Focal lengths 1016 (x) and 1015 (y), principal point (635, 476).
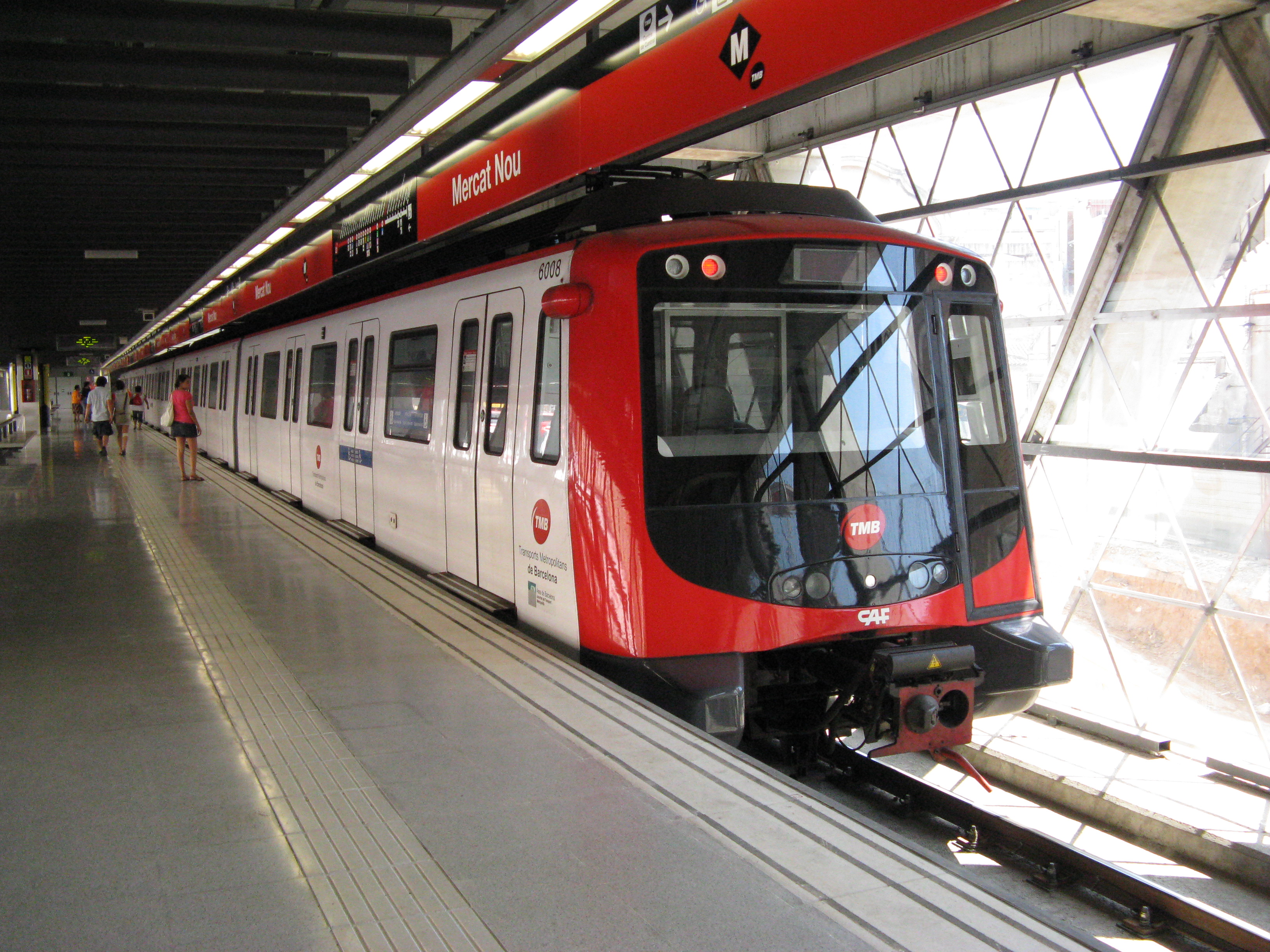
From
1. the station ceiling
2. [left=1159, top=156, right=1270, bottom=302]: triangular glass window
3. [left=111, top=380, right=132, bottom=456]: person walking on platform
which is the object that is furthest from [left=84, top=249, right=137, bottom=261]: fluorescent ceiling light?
[left=1159, top=156, right=1270, bottom=302]: triangular glass window

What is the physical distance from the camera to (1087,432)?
10.0m

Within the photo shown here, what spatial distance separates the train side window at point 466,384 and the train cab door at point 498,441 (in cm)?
16

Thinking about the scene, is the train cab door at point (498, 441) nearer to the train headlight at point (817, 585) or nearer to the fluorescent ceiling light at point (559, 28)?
the fluorescent ceiling light at point (559, 28)

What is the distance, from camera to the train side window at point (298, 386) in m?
10.9

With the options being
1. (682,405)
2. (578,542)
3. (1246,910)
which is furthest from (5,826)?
(1246,910)

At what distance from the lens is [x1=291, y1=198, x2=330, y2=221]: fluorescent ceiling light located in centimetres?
982

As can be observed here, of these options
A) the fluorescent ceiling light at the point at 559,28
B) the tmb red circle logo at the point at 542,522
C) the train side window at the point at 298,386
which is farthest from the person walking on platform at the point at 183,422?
the tmb red circle logo at the point at 542,522

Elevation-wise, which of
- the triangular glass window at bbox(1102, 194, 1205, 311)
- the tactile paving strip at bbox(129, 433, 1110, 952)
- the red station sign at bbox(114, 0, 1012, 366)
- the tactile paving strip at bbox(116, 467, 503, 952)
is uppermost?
the red station sign at bbox(114, 0, 1012, 366)

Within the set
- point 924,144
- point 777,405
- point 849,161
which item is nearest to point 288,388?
point 849,161

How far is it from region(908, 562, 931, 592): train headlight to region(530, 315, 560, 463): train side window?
1732 mm

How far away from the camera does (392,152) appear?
25.5ft

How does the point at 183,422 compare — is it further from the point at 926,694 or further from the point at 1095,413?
the point at 926,694

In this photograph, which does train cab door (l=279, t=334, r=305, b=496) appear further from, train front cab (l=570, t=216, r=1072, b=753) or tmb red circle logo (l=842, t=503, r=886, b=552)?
tmb red circle logo (l=842, t=503, r=886, b=552)

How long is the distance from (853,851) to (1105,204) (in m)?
8.36
